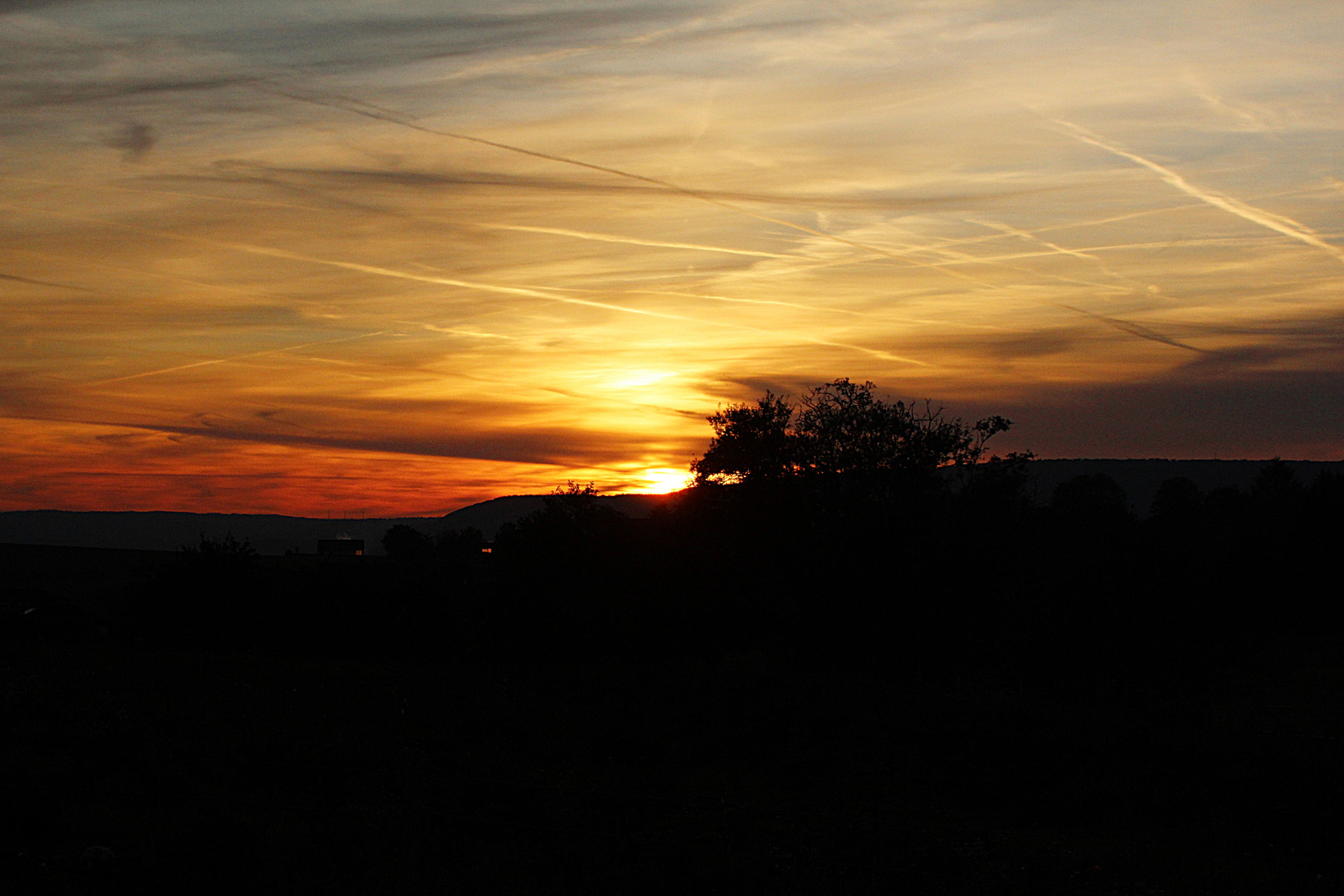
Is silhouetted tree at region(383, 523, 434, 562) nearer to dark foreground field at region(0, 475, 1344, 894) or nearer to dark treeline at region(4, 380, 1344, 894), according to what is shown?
dark treeline at region(4, 380, 1344, 894)

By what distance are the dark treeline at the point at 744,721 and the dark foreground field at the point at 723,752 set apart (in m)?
0.10

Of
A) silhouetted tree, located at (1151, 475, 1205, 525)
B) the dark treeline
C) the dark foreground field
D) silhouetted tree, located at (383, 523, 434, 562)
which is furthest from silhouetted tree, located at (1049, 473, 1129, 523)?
silhouetted tree, located at (383, 523, 434, 562)

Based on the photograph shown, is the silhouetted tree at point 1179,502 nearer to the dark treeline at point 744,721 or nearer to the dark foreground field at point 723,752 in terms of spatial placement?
the dark treeline at point 744,721

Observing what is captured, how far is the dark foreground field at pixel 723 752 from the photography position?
14.7 meters

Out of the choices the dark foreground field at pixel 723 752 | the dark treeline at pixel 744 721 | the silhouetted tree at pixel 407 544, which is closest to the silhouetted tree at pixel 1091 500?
the dark treeline at pixel 744 721

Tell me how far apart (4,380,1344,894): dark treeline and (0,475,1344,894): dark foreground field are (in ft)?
0.31

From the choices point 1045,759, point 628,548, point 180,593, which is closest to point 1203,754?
point 1045,759

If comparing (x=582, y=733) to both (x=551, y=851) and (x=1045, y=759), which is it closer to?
(x=551, y=851)

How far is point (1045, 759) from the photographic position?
77.6ft

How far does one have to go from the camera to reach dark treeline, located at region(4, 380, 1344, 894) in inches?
593

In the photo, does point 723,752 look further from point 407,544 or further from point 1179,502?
point 407,544

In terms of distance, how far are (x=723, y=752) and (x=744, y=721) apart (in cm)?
187

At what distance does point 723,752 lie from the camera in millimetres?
24703

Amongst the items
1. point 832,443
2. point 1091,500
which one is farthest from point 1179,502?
point 832,443
